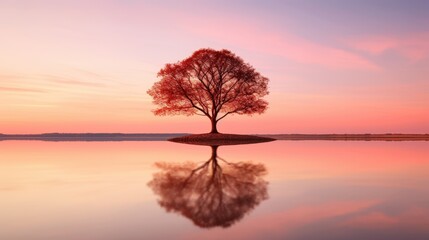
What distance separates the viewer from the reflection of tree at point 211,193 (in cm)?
716

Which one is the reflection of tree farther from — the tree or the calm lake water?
the tree

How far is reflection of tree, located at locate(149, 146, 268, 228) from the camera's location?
716 centimetres

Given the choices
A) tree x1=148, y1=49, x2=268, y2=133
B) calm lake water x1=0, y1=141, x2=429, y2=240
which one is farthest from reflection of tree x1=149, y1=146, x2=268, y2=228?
tree x1=148, y1=49, x2=268, y2=133

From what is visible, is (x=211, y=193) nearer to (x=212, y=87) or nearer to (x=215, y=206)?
(x=215, y=206)

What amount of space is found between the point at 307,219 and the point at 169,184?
551 cm

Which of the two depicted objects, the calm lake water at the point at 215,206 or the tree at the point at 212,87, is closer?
the calm lake water at the point at 215,206

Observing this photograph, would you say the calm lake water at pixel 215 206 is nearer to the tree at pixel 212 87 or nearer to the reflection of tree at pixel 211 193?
the reflection of tree at pixel 211 193

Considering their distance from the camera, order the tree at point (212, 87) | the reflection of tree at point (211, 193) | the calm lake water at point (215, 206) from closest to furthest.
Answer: the calm lake water at point (215, 206)
the reflection of tree at point (211, 193)
the tree at point (212, 87)

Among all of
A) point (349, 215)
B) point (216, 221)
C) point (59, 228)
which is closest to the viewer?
point (59, 228)

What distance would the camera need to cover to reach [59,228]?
20.5 feet

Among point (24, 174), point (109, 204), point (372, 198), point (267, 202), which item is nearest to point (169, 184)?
point (109, 204)

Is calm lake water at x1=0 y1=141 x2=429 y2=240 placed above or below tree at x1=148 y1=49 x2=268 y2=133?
below

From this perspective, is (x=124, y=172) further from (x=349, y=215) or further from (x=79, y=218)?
(x=349, y=215)

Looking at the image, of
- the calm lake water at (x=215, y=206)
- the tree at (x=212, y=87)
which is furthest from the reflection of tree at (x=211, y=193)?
the tree at (x=212, y=87)
